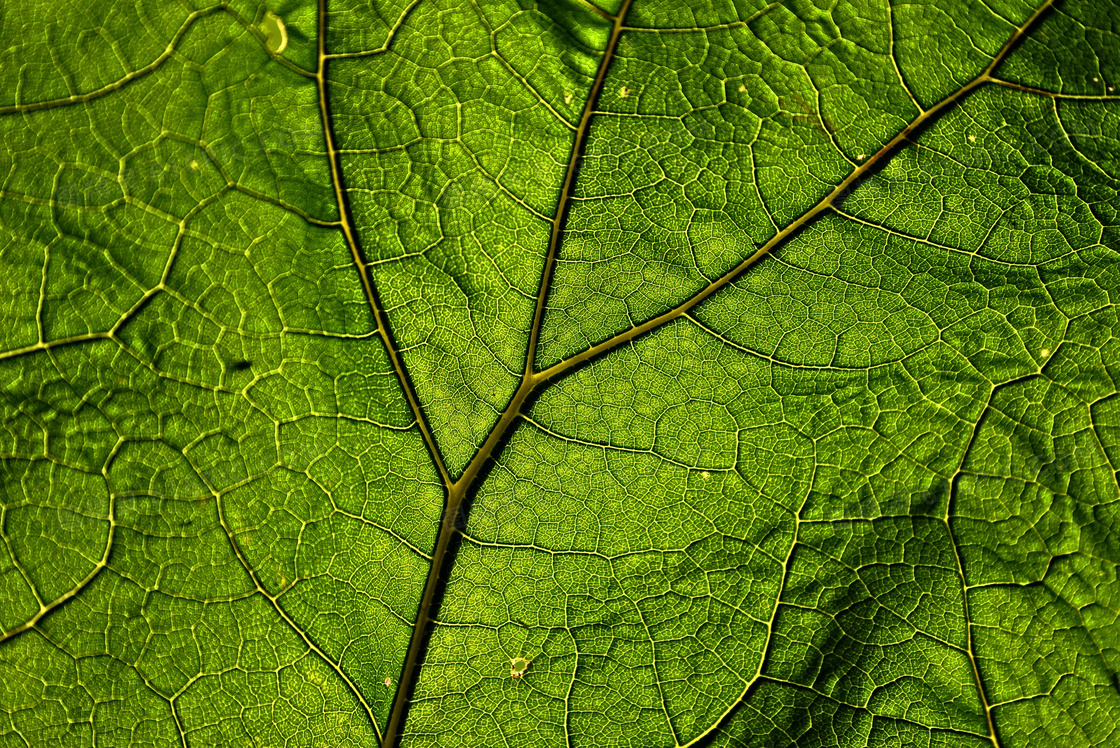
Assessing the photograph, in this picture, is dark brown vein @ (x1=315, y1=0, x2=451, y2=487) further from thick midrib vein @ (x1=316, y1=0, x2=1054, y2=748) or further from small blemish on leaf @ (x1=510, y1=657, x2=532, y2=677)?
small blemish on leaf @ (x1=510, y1=657, x2=532, y2=677)

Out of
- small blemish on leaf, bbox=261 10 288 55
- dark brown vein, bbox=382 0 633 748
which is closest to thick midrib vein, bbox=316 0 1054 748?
dark brown vein, bbox=382 0 633 748

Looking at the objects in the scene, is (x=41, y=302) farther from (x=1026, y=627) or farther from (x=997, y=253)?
(x=1026, y=627)

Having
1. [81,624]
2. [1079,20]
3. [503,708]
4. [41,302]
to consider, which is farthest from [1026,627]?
[41,302]

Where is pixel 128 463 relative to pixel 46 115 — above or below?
below

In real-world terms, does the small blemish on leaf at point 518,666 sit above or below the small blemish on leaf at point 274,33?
below

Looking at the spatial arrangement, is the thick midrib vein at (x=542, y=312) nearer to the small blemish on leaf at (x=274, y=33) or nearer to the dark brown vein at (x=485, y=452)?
the dark brown vein at (x=485, y=452)

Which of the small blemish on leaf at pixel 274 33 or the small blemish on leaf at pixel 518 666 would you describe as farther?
the small blemish on leaf at pixel 518 666

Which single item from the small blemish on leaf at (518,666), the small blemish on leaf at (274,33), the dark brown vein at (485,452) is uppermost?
the small blemish on leaf at (274,33)

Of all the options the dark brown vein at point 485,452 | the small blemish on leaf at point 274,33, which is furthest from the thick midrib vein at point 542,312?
the small blemish on leaf at point 274,33
